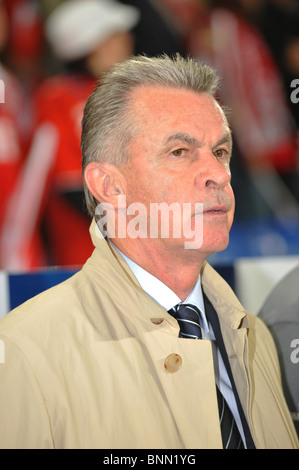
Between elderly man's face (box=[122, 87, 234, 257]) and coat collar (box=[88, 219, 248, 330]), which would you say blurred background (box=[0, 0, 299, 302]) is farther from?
elderly man's face (box=[122, 87, 234, 257])

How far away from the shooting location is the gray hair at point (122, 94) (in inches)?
43.5

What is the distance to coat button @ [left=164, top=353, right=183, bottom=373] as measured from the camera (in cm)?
100

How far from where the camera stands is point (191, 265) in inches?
44.6

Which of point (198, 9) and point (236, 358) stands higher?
point (198, 9)

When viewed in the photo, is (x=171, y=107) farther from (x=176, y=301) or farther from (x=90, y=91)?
(x=90, y=91)

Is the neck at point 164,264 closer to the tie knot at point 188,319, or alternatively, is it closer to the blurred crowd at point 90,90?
the tie knot at point 188,319

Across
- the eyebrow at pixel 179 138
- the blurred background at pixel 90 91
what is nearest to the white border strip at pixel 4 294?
the eyebrow at pixel 179 138

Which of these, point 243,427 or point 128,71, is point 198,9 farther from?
point 243,427

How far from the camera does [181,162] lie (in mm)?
1077

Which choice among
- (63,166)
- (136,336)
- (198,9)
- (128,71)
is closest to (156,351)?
(136,336)

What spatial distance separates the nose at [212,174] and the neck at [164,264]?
14 cm

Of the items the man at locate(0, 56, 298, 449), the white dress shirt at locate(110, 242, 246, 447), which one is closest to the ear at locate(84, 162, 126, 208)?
the man at locate(0, 56, 298, 449)

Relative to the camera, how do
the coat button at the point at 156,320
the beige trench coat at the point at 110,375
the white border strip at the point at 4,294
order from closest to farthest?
the beige trench coat at the point at 110,375 → the coat button at the point at 156,320 → the white border strip at the point at 4,294
